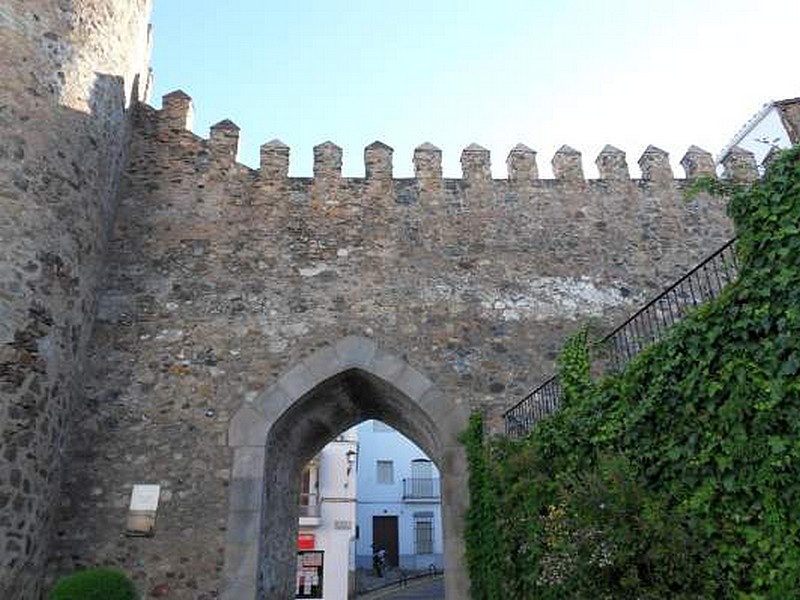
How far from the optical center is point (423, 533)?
25000mm

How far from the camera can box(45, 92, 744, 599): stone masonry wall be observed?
728cm

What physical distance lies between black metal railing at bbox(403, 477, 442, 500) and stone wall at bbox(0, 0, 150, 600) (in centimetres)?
1944

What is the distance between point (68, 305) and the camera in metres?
7.14

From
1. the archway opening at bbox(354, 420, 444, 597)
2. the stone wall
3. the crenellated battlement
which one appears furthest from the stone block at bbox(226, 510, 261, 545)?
the archway opening at bbox(354, 420, 444, 597)

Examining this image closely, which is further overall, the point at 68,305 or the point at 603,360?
the point at 603,360

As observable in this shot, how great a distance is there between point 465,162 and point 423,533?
18.9 m

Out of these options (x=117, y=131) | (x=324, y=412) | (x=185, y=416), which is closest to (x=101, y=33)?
(x=117, y=131)

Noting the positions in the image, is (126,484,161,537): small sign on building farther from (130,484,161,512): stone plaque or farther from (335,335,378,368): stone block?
(335,335,378,368): stone block

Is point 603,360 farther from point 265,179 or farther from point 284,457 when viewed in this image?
point 265,179

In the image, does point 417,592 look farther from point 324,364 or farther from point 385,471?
point 324,364

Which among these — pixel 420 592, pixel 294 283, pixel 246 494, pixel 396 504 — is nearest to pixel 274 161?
pixel 294 283

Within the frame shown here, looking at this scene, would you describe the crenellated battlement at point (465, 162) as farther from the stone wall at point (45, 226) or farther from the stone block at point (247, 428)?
the stone block at point (247, 428)

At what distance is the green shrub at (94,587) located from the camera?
5234 millimetres

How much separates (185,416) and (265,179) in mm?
3501
